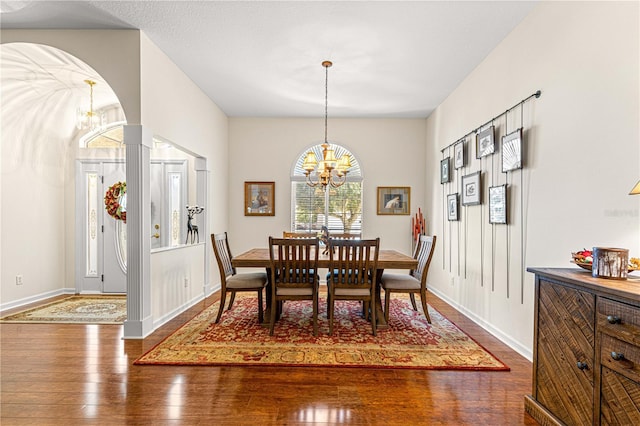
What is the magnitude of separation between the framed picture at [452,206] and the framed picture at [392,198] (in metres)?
1.36

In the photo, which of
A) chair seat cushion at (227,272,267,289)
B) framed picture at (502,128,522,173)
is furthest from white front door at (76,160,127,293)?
framed picture at (502,128,522,173)

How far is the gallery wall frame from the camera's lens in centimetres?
392

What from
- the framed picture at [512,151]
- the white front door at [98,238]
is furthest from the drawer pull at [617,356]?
the white front door at [98,238]

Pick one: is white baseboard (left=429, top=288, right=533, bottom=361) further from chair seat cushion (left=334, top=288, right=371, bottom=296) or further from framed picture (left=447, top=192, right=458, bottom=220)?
chair seat cushion (left=334, top=288, right=371, bottom=296)

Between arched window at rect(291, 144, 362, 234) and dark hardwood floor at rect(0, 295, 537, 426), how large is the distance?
362 centimetres

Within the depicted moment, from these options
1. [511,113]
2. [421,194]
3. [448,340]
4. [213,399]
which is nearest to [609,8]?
[511,113]

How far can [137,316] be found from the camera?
336cm

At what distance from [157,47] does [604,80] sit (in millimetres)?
3977

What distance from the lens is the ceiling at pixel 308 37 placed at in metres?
2.98

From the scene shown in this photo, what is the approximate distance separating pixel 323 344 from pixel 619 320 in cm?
223

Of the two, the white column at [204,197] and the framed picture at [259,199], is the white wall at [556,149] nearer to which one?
the framed picture at [259,199]

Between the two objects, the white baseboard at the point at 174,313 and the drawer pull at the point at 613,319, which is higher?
the drawer pull at the point at 613,319

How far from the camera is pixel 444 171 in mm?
5105

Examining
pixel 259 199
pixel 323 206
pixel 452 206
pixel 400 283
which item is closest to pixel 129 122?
pixel 259 199
